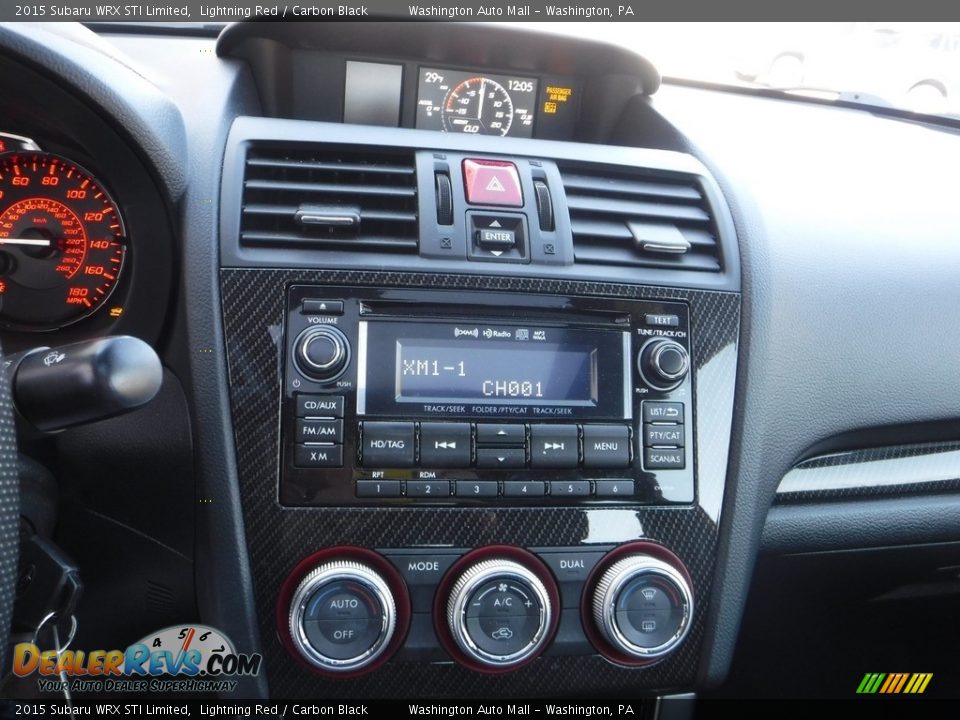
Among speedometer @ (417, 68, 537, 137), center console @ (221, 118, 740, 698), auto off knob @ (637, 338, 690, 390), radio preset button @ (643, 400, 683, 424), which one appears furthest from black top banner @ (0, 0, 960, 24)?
radio preset button @ (643, 400, 683, 424)

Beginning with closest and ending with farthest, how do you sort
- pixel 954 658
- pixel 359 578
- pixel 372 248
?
pixel 359 578, pixel 372 248, pixel 954 658

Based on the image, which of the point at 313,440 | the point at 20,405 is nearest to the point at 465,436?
the point at 313,440

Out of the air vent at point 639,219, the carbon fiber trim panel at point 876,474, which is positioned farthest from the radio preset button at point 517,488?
the carbon fiber trim panel at point 876,474

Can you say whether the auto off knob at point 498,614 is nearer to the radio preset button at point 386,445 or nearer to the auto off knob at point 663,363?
the radio preset button at point 386,445

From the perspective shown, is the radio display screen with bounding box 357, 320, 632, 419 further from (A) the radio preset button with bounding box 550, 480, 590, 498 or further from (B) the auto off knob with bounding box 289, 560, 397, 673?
(B) the auto off knob with bounding box 289, 560, 397, 673

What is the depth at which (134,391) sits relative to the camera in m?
0.95

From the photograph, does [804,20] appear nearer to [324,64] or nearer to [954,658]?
[324,64]

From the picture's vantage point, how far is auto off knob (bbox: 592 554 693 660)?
54.7 inches

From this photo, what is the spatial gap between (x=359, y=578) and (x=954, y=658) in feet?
5.71

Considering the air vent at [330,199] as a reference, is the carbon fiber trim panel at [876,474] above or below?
below

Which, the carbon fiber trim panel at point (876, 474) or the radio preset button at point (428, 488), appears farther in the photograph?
the carbon fiber trim panel at point (876, 474)

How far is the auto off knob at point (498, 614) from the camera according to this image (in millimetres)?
1340

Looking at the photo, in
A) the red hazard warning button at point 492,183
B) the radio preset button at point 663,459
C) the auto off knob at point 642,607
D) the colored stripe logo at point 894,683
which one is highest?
the red hazard warning button at point 492,183

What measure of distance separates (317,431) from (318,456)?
44 mm
